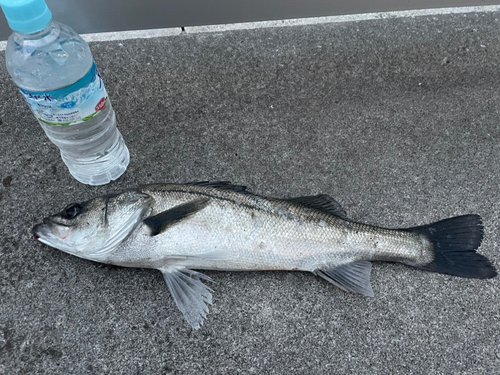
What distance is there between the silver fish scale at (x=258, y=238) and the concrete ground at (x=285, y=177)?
18 centimetres

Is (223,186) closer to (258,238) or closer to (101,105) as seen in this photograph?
(258,238)

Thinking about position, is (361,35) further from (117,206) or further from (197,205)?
(117,206)

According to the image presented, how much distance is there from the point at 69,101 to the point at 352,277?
1591 millimetres

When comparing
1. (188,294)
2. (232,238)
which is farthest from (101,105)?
(188,294)

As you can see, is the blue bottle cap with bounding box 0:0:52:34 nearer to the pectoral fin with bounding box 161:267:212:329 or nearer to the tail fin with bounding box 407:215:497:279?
the pectoral fin with bounding box 161:267:212:329

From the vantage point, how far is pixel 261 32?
8.94 feet

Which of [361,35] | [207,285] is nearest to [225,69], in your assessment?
[361,35]

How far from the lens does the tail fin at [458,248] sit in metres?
1.79

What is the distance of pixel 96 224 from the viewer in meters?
1.68

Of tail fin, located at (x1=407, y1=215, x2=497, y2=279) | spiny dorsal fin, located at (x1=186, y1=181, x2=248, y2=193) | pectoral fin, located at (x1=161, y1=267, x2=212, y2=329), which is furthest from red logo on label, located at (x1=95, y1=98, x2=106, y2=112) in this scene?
tail fin, located at (x1=407, y1=215, x2=497, y2=279)

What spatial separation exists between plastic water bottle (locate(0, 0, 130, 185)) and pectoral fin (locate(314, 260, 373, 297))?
1.37m

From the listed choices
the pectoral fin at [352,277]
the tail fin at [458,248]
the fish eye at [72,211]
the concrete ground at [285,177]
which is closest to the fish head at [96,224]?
the fish eye at [72,211]

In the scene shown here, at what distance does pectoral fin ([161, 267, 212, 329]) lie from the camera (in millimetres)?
1782

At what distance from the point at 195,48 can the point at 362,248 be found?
6.05 feet
